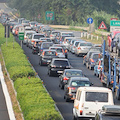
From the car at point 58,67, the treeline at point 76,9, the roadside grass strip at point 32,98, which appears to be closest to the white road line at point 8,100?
the roadside grass strip at point 32,98

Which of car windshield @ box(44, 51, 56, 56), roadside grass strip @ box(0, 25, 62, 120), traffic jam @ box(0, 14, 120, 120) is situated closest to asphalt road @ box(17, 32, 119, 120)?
traffic jam @ box(0, 14, 120, 120)

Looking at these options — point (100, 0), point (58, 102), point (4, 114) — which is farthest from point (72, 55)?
point (100, 0)

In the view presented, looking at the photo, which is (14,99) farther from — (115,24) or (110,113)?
(115,24)

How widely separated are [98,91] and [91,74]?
17721 mm

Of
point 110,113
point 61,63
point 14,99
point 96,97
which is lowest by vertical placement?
point 14,99

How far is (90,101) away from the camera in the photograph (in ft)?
63.1

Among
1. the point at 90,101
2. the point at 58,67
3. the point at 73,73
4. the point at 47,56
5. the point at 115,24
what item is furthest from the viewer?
the point at 47,56

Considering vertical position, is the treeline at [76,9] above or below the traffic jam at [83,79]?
above

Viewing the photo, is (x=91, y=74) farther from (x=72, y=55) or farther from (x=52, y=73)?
(x=72, y=55)

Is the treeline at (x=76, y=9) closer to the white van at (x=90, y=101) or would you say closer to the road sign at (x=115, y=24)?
A: the road sign at (x=115, y=24)

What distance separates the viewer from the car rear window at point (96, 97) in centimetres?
1930

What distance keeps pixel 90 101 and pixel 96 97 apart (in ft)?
0.90

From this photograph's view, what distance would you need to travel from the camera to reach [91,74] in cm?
3716

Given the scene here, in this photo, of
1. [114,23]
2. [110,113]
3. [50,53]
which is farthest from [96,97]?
[50,53]
